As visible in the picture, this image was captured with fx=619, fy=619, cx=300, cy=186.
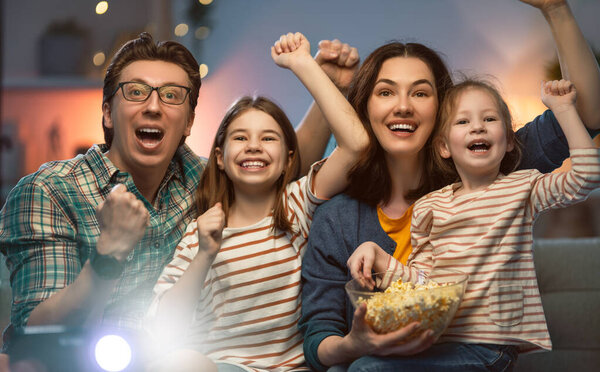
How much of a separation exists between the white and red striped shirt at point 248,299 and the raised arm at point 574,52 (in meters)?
0.47

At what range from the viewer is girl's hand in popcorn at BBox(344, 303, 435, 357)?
892 millimetres

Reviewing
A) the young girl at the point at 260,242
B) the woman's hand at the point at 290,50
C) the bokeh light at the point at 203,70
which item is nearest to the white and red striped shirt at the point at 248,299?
the young girl at the point at 260,242

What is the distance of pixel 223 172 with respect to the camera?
122 centimetres

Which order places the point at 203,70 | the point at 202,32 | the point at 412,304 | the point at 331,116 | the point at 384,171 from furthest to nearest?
the point at 202,32
the point at 203,70
the point at 384,171
the point at 331,116
the point at 412,304

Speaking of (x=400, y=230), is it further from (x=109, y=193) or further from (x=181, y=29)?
(x=181, y=29)

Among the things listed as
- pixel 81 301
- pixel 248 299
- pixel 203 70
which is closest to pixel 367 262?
pixel 248 299

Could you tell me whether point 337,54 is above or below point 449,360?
above

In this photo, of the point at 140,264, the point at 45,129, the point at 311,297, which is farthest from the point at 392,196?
the point at 45,129

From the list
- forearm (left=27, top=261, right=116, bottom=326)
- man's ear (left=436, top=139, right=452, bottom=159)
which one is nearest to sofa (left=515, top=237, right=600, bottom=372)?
man's ear (left=436, top=139, right=452, bottom=159)

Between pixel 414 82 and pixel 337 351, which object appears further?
pixel 414 82

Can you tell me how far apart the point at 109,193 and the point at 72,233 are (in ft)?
0.44

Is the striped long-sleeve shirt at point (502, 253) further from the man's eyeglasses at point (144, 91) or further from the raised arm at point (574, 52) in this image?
the man's eyeglasses at point (144, 91)

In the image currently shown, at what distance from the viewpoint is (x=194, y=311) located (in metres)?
1.08

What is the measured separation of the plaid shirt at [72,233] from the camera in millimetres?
1030
